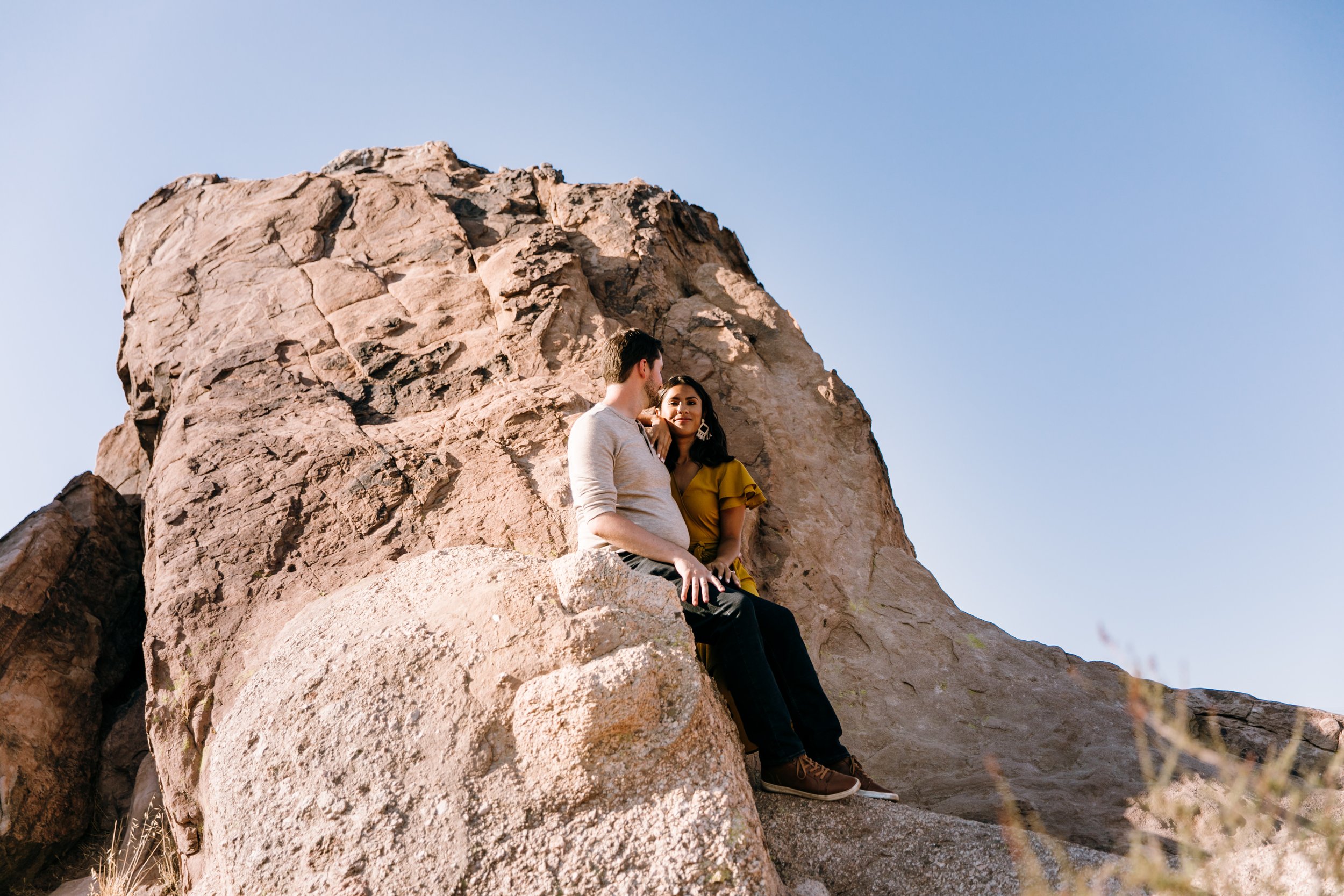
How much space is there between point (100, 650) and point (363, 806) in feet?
12.7

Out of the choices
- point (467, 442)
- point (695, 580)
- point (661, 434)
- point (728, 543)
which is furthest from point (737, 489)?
point (467, 442)

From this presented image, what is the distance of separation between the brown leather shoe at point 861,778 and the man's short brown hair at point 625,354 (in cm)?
180

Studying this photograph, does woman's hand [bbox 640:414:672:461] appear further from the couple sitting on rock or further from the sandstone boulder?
the sandstone boulder

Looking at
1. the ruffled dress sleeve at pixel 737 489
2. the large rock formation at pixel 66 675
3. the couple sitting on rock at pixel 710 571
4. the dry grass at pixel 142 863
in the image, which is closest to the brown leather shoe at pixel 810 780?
the couple sitting on rock at pixel 710 571

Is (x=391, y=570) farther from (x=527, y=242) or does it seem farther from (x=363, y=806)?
(x=527, y=242)

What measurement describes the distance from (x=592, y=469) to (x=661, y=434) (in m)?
0.80

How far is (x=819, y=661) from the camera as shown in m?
5.41

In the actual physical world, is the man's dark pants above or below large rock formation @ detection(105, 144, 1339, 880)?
below

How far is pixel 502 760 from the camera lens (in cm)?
331

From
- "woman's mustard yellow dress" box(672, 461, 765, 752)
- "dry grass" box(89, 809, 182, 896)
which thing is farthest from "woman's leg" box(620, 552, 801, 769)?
"dry grass" box(89, 809, 182, 896)

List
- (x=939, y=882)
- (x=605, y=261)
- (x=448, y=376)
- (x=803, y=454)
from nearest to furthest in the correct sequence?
(x=939, y=882), (x=448, y=376), (x=803, y=454), (x=605, y=261)

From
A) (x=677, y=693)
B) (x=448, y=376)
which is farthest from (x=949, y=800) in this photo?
(x=448, y=376)

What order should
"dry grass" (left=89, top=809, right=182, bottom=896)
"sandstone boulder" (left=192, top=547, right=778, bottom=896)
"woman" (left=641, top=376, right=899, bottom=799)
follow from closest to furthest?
"sandstone boulder" (left=192, top=547, right=778, bottom=896) < "woman" (left=641, top=376, right=899, bottom=799) < "dry grass" (left=89, top=809, right=182, bottom=896)

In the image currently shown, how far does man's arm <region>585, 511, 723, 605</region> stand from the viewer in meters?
3.79
